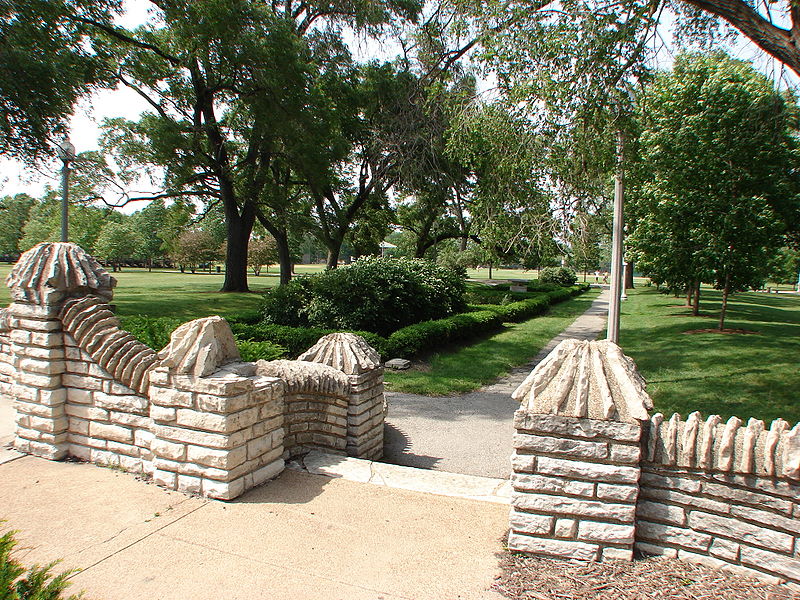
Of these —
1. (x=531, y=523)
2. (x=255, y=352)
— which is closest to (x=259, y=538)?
(x=531, y=523)

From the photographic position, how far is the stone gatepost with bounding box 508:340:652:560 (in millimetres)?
2920

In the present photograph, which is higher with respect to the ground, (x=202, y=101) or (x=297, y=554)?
(x=202, y=101)

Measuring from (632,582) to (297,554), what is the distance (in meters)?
1.91

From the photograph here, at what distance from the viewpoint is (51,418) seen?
14.4 feet

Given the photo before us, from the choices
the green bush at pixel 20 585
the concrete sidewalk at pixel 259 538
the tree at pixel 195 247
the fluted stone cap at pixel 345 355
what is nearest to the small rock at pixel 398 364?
the fluted stone cap at pixel 345 355

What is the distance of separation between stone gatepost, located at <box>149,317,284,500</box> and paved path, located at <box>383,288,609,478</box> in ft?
7.63

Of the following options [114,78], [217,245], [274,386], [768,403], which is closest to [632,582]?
[274,386]

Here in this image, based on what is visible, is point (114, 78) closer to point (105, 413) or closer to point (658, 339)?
point (105, 413)

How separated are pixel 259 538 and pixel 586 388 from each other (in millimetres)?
2243

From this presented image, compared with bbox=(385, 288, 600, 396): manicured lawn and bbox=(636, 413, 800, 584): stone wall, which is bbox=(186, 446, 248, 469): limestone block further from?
bbox=(385, 288, 600, 396): manicured lawn

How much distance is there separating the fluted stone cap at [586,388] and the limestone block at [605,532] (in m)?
0.63

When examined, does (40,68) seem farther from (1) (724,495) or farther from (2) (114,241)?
(2) (114,241)

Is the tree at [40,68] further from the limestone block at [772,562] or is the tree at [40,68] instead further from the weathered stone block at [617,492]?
the limestone block at [772,562]

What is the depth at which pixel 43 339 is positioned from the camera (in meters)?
4.35
